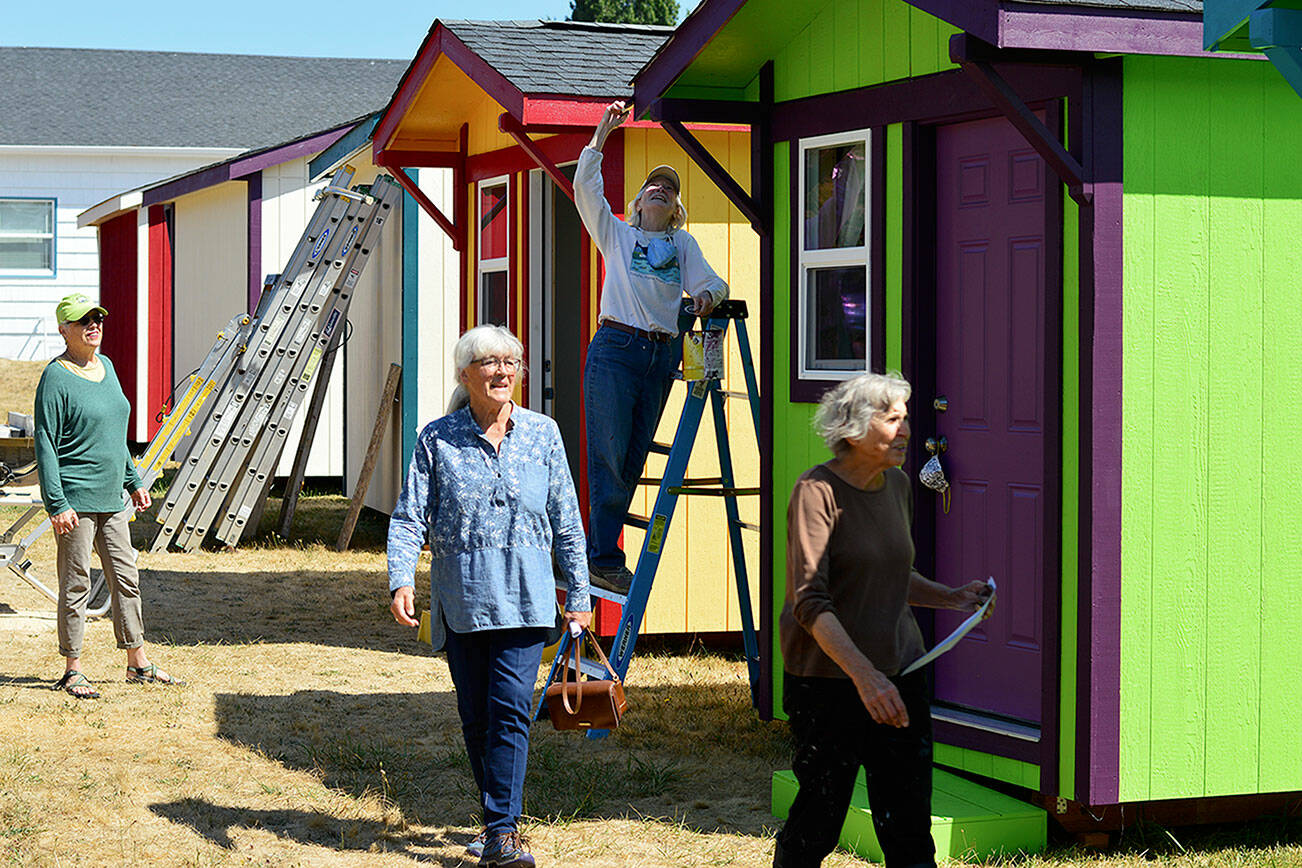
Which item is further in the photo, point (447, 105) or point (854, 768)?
point (447, 105)

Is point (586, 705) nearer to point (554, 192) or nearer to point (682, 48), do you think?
point (682, 48)

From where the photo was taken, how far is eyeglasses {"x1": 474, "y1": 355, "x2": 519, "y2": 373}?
5.38m

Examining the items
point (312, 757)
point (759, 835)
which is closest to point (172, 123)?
point (312, 757)

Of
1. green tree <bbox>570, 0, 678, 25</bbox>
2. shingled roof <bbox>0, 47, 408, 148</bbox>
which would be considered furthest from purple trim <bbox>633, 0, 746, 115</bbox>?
green tree <bbox>570, 0, 678, 25</bbox>

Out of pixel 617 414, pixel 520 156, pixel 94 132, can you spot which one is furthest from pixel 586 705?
pixel 94 132

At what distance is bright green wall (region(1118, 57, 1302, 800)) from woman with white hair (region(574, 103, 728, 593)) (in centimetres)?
227

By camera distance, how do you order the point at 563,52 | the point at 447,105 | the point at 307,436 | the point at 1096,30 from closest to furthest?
the point at 1096,30 → the point at 563,52 → the point at 447,105 → the point at 307,436

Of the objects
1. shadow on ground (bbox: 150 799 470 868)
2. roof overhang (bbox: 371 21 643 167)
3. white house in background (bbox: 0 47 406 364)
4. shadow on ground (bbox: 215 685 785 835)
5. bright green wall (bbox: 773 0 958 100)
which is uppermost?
white house in background (bbox: 0 47 406 364)

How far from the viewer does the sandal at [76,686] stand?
8.11 meters

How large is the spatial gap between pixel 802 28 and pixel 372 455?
7.31 metres

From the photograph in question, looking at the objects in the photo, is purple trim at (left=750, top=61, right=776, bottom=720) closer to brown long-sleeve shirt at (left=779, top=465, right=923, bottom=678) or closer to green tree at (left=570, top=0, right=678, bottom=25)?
brown long-sleeve shirt at (left=779, top=465, right=923, bottom=678)

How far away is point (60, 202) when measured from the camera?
25297 mm

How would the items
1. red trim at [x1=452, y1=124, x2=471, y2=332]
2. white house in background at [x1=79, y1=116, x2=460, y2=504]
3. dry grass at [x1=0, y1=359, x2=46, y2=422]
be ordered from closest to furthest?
red trim at [x1=452, y1=124, x2=471, y2=332] < white house in background at [x1=79, y1=116, x2=460, y2=504] < dry grass at [x1=0, y1=359, x2=46, y2=422]

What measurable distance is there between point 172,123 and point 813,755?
24.5 meters
